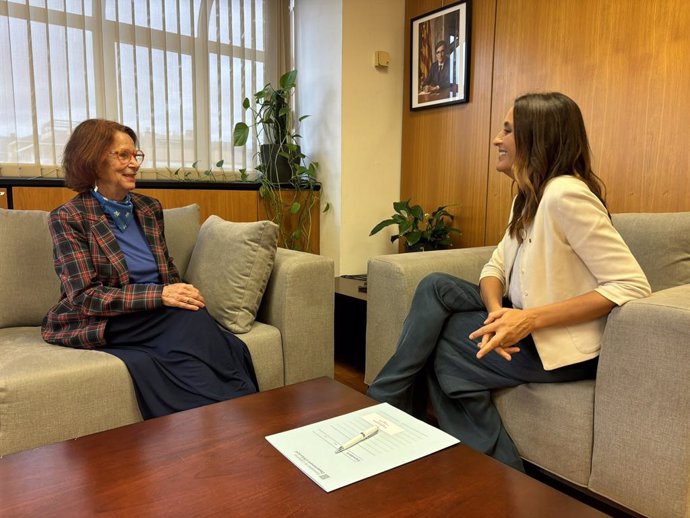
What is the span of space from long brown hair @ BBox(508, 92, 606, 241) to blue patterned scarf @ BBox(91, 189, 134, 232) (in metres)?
1.26

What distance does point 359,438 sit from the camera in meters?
0.91

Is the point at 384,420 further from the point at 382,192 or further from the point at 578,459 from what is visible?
the point at 382,192

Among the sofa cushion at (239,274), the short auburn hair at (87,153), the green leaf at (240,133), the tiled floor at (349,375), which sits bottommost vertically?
the tiled floor at (349,375)

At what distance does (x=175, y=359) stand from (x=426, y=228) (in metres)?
1.70

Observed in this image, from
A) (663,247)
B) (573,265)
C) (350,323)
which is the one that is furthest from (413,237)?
(573,265)

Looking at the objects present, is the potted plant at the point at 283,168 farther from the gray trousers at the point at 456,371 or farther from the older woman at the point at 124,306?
the gray trousers at the point at 456,371

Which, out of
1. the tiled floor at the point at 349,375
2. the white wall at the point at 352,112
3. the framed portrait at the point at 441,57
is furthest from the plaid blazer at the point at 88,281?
the framed portrait at the point at 441,57

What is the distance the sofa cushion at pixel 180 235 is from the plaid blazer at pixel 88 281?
0.38 metres

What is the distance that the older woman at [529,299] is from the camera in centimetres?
125

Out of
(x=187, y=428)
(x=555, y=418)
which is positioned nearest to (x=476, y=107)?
(x=555, y=418)

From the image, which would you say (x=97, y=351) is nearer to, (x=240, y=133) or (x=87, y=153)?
(x=87, y=153)

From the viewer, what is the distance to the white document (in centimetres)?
81

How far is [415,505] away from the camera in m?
0.73

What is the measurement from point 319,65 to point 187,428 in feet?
8.53
